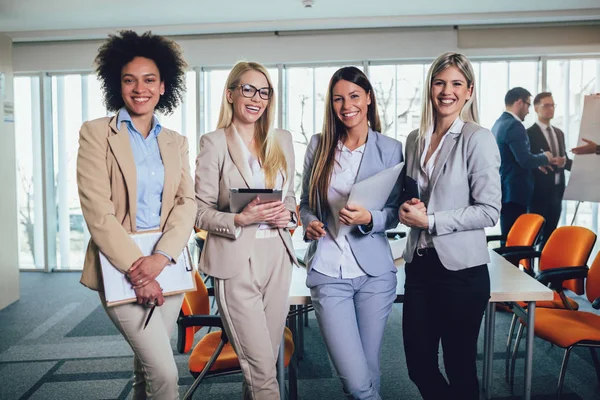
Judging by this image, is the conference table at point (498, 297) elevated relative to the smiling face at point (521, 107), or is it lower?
lower

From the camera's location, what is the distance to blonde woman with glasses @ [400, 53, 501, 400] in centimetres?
194

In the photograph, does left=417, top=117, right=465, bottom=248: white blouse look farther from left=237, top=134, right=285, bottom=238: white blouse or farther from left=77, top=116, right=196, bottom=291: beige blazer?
left=77, top=116, right=196, bottom=291: beige blazer

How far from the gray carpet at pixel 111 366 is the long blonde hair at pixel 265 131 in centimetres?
162

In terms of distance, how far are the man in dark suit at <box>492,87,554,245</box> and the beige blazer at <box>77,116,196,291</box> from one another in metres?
4.40

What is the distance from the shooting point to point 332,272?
2.04m

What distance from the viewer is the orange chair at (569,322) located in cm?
255

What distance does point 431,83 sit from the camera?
6.71 feet

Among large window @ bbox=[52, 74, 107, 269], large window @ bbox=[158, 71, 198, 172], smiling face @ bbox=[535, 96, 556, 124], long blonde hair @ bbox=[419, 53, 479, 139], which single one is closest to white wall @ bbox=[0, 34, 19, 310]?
large window @ bbox=[52, 74, 107, 269]

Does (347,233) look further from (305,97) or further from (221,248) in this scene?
(305,97)

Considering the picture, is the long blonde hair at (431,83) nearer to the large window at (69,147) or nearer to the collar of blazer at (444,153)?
the collar of blazer at (444,153)

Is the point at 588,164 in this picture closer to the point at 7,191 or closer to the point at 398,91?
the point at 398,91

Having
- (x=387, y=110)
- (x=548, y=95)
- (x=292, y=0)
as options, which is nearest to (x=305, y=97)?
(x=387, y=110)

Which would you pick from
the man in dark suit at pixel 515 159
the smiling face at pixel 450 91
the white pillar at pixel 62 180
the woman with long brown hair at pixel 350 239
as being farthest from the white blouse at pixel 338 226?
the white pillar at pixel 62 180

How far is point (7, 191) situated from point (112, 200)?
3.67 m
